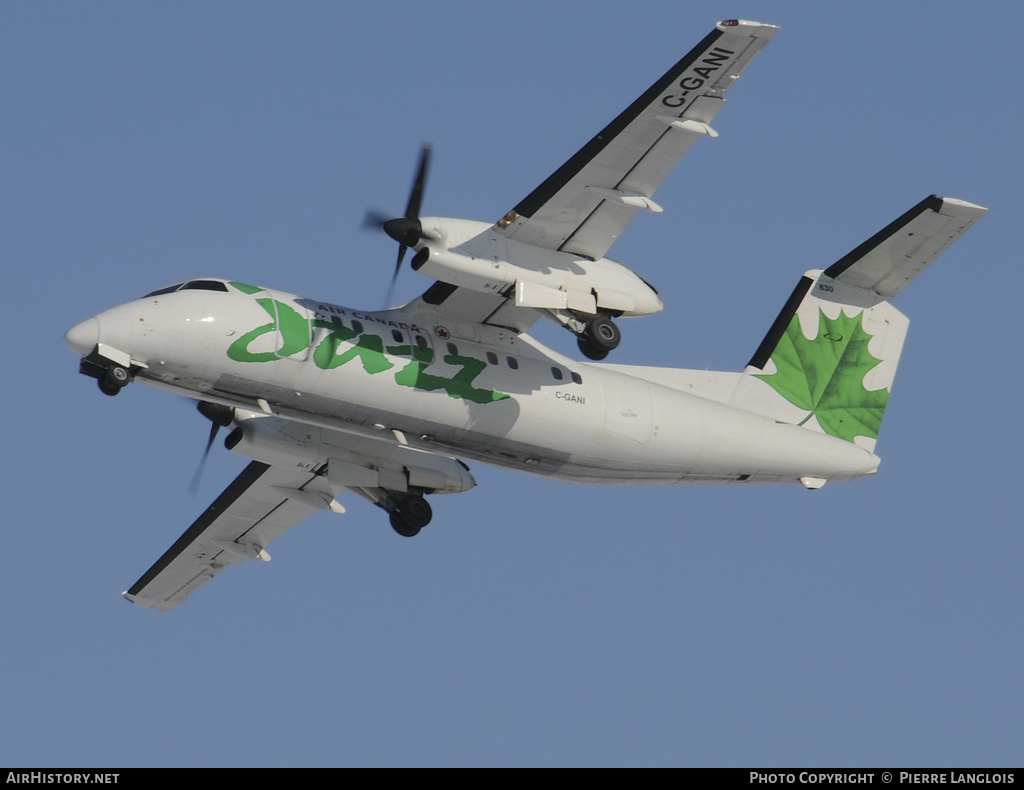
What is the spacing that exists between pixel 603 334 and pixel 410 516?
12.7ft

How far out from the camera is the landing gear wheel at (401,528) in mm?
20297

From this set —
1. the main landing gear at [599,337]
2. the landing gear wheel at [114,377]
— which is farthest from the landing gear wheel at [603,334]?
the landing gear wheel at [114,377]

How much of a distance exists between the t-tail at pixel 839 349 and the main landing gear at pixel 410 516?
482cm

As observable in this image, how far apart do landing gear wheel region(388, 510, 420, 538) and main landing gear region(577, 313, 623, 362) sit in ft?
11.9

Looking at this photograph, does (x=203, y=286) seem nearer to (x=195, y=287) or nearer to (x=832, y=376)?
(x=195, y=287)

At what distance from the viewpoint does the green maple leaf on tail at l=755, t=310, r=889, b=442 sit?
72.3 ft

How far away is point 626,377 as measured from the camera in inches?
800

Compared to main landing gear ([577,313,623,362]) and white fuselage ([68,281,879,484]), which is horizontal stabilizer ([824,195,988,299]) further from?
main landing gear ([577,313,623,362])

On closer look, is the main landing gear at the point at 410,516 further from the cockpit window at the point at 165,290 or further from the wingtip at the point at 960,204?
the wingtip at the point at 960,204

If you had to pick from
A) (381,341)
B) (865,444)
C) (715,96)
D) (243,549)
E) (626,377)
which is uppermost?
(715,96)

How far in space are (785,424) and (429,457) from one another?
520cm

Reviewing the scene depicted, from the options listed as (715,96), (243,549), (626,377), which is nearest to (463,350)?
(626,377)
